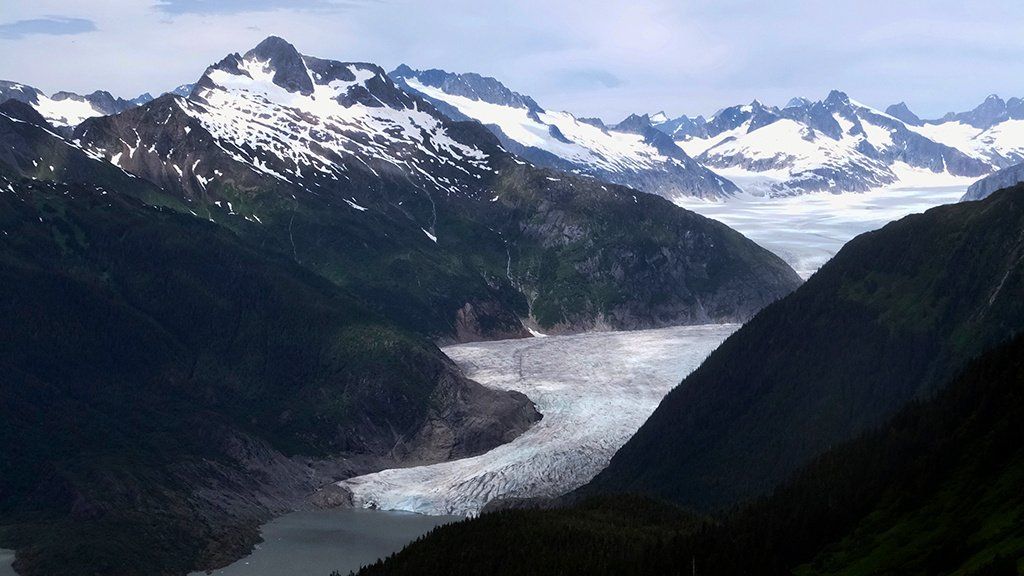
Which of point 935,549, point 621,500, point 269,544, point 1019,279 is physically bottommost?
point 269,544

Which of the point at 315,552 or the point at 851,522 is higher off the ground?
the point at 851,522

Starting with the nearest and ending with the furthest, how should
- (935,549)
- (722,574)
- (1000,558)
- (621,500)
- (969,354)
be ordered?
(1000,558), (935,549), (722,574), (621,500), (969,354)

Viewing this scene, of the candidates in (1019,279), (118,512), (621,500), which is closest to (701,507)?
(621,500)

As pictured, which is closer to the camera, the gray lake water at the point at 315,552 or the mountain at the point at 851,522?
the mountain at the point at 851,522

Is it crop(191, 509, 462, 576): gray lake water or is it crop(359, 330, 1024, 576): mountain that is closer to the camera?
crop(359, 330, 1024, 576): mountain

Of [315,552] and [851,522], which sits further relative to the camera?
[315,552]

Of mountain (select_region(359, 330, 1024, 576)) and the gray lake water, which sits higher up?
mountain (select_region(359, 330, 1024, 576))

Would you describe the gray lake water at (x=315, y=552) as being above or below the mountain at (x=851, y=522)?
below

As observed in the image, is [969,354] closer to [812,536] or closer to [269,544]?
[812,536]
